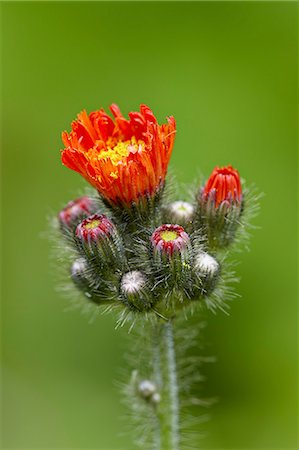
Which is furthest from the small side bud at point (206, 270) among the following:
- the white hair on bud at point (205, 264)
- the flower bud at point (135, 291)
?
the flower bud at point (135, 291)

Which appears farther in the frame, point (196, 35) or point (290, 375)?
point (196, 35)

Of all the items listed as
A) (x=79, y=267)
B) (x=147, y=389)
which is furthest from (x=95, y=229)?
(x=147, y=389)

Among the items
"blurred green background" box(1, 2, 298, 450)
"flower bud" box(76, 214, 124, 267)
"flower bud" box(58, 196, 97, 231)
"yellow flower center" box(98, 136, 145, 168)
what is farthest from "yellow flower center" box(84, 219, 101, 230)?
"blurred green background" box(1, 2, 298, 450)

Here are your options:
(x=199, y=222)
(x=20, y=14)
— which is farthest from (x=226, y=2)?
(x=199, y=222)

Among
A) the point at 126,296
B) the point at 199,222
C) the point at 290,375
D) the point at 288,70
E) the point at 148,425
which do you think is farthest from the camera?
the point at 288,70

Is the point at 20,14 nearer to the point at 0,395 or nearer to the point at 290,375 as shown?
the point at 0,395

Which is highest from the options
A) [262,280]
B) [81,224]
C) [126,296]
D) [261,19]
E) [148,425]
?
[261,19]

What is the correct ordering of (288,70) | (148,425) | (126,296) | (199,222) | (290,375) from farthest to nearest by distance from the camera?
(288,70)
(290,375)
(148,425)
(199,222)
(126,296)

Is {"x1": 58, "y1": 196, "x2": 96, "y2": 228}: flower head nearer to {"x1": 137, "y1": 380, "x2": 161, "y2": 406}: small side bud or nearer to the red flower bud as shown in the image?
the red flower bud
